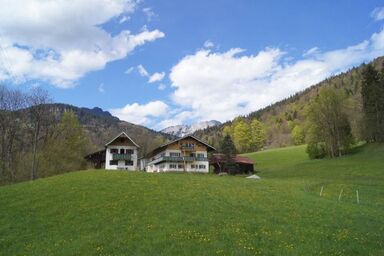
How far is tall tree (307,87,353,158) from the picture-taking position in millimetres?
94562

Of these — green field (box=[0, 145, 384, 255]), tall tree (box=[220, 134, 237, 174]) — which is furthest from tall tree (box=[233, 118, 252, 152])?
green field (box=[0, 145, 384, 255])

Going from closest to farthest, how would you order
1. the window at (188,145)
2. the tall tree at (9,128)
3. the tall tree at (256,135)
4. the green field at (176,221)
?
the green field at (176,221)
the tall tree at (9,128)
the window at (188,145)
the tall tree at (256,135)

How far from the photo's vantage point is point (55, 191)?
38.6 meters

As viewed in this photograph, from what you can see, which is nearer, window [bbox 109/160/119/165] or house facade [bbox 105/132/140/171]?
house facade [bbox 105/132/140/171]

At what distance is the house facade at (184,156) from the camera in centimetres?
9312

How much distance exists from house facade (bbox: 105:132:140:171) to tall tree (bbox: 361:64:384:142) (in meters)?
52.7

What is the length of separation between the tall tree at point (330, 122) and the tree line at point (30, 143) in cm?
5663

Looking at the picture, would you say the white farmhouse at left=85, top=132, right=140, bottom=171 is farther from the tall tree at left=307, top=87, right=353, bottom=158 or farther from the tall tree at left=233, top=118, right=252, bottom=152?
the tall tree at left=233, top=118, right=252, bottom=152

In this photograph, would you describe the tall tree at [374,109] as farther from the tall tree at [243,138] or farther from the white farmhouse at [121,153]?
the tall tree at [243,138]

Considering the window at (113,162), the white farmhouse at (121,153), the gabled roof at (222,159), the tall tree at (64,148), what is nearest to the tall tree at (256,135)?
the gabled roof at (222,159)

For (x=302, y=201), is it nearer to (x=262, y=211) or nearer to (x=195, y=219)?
(x=262, y=211)

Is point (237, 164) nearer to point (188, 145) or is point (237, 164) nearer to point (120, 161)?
point (188, 145)

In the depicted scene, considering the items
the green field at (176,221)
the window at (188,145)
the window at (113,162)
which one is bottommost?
the green field at (176,221)

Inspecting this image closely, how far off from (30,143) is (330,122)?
219ft
